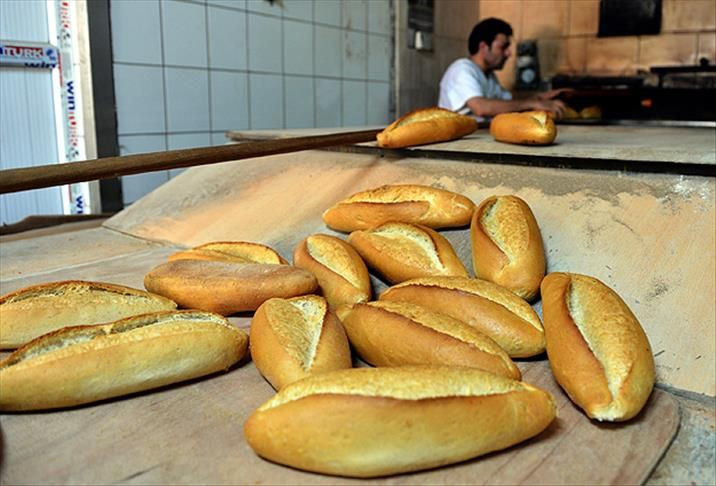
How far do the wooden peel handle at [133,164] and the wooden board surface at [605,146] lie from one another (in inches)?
12.6

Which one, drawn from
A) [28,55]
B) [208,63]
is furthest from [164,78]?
[28,55]

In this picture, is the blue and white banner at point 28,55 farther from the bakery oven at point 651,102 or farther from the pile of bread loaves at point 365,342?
the bakery oven at point 651,102

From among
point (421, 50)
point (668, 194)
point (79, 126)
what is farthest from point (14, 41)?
point (421, 50)

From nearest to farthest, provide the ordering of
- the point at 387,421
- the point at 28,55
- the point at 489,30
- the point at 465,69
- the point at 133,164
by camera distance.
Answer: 1. the point at 387,421
2. the point at 133,164
3. the point at 28,55
4. the point at 465,69
5. the point at 489,30

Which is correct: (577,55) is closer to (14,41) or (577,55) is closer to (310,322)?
(14,41)

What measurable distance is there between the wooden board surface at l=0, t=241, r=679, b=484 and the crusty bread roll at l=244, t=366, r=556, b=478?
0.06 feet

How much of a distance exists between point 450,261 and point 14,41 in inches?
63.6

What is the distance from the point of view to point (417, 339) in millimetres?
720

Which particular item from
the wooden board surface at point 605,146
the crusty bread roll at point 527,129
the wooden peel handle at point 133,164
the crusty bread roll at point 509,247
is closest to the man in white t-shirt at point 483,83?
the wooden board surface at point 605,146

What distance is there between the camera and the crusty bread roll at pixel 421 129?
4.84 feet

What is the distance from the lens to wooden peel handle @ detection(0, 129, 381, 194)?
3.03ft

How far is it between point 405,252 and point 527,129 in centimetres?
55

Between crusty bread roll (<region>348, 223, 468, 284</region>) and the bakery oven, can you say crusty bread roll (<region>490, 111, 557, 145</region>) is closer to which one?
crusty bread roll (<region>348, 223, 468, 284</region>)

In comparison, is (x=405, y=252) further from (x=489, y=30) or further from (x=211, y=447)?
(x=489, y=30)
